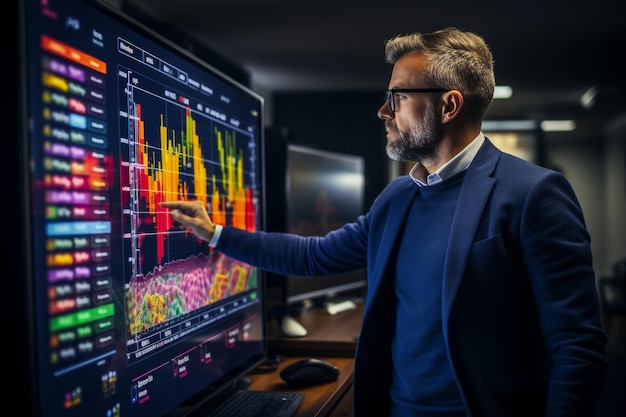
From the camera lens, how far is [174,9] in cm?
442

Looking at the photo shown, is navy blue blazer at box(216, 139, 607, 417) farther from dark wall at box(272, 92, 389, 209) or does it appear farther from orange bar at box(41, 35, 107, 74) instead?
dark wall at box(272, 92, 389, 209)

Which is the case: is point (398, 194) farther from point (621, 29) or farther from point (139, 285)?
point (621, 29)

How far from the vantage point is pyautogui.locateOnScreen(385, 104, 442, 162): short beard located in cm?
148

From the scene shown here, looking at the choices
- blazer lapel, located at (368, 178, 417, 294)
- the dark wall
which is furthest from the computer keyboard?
the dark wall

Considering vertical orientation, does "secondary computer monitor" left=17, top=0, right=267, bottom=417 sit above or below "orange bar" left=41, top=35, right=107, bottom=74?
below

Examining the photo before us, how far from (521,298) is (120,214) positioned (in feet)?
2.80

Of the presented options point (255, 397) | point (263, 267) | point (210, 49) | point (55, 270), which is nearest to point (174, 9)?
point (210, 49)

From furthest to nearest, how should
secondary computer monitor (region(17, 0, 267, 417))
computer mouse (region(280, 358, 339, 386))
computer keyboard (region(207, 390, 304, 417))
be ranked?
computer mouse (region(280, 358, 339, 386)) < computer keyboard (region(207, 390, 304, 417)) < secondary computer monitor (region(17, 0, 267, 417))

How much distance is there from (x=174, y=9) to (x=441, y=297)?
376 centimetres

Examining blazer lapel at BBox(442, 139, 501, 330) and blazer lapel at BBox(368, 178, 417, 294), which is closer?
blazer lapel at BBox(442, 139, 501, 330)

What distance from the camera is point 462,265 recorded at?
1.27 m

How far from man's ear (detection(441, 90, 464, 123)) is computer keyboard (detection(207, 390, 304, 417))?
0.78 meters

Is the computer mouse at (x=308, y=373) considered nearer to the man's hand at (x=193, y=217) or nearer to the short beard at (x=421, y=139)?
the man's hand at (x=193, y=217)

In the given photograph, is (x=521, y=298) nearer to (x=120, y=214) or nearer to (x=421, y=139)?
(x=421, y=139)
